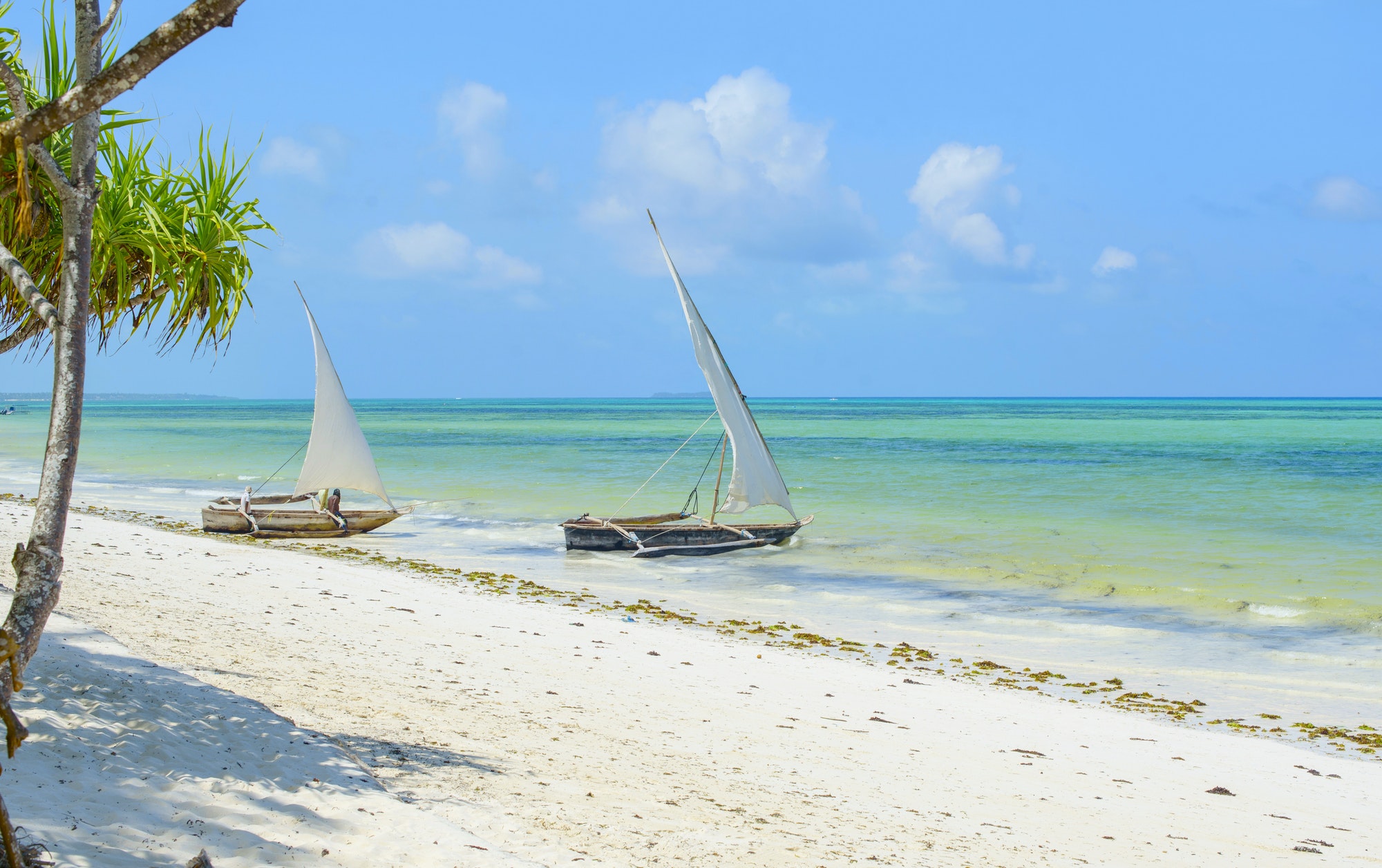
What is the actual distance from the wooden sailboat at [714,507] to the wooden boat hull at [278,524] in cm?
556

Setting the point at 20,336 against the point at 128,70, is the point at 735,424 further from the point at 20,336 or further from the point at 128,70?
the point at 128,70

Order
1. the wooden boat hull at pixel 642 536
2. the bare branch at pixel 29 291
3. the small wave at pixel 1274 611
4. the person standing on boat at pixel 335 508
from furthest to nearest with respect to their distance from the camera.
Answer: the person standing on boat at pixel 335 508 → the wooden boat hull at pixel 642 536 → the small wave at pixel 1274 611 → the bare branch at pixel 29 291

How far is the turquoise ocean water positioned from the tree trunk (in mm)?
11187

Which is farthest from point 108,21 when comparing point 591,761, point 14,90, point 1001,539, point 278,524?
point 1001,539

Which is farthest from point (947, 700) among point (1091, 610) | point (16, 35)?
point (16, 35)

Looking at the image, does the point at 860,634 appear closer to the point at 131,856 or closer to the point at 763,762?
the point at 763,762

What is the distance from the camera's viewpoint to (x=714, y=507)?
69.6 ft

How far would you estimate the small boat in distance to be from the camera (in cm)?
2123

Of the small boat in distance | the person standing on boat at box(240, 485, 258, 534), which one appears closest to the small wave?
the small boat in distance

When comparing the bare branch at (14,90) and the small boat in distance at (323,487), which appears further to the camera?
the small boat in distance at (323,487)

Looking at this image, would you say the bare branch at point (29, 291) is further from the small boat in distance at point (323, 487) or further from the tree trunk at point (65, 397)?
the small boat in distance at point (323, 487)

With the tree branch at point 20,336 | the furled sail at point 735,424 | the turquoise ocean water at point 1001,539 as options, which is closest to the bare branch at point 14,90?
the tree branch at point 20,336

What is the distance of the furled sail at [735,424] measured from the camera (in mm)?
20547

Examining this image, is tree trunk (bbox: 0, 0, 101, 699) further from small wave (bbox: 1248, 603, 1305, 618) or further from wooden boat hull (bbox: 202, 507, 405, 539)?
wooden boat hull (bbox: 202, 507, 405, 539)
